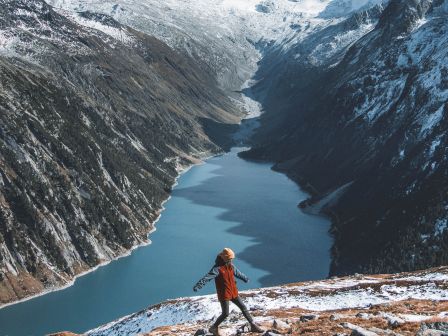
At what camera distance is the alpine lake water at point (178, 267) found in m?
126

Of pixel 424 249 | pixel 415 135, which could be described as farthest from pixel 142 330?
pixel 415 135

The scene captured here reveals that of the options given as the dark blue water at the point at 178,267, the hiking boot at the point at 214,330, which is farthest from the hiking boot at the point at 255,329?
the dark blue water at the point at 178,267

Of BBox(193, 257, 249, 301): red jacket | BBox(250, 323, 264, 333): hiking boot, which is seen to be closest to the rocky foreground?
BBox(250, 323, 264, 333): hiking boot

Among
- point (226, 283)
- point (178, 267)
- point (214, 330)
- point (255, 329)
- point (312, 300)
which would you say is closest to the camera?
point (226, 283)

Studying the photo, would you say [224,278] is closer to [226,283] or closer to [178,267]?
[226,283]

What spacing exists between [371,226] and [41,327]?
77.9 m

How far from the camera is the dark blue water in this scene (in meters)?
126

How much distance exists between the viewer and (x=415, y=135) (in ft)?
583

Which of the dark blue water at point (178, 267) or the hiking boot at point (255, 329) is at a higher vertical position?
the hiking boot at point (255, 329)

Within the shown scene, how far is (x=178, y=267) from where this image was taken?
152000 mm

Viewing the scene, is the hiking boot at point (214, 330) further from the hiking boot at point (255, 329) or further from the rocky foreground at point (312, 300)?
the rocky foreground at point (312, 300)

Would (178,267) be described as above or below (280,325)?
below

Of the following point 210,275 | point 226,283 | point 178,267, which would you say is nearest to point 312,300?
point 226,283

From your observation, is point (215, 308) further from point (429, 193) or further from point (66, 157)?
point (66, 157)
